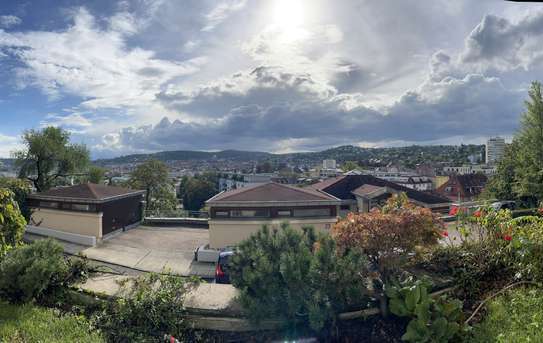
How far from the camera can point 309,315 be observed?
344cm

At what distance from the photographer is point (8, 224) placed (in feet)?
16.4

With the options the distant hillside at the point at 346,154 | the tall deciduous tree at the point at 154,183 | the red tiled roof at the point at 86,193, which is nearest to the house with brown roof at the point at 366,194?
the red tiled roof at the point at 86,193

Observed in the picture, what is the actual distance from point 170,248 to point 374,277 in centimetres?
1239

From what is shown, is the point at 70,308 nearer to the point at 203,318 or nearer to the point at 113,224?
the point at 203,318

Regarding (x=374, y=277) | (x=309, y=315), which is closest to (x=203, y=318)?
(x=309, y=315)

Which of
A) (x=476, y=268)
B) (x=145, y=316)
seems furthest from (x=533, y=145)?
(x=145, y=316)

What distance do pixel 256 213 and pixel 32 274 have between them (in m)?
10.7

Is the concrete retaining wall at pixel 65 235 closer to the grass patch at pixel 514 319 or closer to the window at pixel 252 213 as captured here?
the window at pixel 252 213

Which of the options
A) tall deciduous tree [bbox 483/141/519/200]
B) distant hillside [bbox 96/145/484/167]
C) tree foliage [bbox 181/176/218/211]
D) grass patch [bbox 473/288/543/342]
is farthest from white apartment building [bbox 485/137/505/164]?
distant hillside [bbox 96/145/484/167]

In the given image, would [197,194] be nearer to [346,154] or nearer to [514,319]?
[514,319]

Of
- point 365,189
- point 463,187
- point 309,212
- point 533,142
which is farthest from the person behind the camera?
point 463,187

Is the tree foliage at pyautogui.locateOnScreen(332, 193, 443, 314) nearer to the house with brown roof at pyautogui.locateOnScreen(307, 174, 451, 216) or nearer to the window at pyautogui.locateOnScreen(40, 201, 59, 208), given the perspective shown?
the house with brown roof at pyautogui.locateOnScreen(307, 174, 451, 216)

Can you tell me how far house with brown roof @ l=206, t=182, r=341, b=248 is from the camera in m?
14.3

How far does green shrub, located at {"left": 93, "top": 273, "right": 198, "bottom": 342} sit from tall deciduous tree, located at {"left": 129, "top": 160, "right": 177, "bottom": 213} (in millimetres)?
29166
